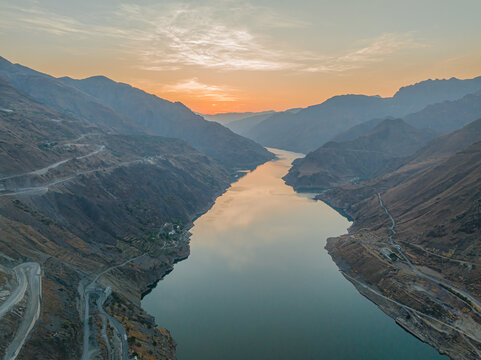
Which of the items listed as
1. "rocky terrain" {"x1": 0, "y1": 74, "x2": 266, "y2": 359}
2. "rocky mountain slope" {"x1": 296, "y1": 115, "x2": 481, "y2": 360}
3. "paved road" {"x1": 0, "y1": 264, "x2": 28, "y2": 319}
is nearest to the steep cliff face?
"rocky terrain" {"x1": 0, "y1": 74, "x2": 266, "y2": 359}

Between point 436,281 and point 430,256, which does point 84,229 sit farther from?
point 430,256

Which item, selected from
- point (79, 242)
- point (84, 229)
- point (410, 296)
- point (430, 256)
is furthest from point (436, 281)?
point (84, 229)

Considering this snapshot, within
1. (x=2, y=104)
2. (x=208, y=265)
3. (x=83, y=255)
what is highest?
(x=2, y=104)

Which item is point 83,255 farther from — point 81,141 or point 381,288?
point 81,141

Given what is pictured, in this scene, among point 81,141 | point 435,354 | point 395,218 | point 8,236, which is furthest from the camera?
point 81,141

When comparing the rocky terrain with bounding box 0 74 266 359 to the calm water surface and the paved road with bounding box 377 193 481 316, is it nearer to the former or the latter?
the calm water surface

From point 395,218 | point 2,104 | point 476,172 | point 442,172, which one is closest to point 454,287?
point 395,218
